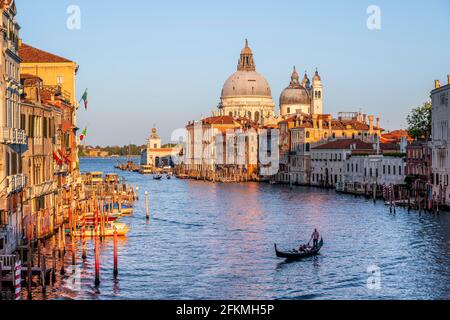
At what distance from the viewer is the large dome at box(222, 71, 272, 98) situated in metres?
126

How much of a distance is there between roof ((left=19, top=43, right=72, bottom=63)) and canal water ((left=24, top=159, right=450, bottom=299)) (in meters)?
7.15

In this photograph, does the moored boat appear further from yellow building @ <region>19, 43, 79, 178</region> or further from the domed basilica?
the domed basilica

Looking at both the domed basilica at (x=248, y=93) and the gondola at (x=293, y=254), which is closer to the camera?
the gondola at (x=293, y=254)

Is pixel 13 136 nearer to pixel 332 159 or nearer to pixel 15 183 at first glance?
pixel 15 183

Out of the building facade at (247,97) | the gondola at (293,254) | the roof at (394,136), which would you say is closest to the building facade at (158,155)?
the building facade at (247,97)

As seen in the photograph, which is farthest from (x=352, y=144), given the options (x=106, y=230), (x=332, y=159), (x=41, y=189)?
(x=41, y=189)

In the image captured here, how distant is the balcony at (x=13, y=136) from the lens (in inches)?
789

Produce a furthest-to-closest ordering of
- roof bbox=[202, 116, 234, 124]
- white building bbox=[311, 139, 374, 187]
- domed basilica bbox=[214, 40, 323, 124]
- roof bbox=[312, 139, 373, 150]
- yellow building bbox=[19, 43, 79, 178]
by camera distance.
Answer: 1. domed basilica bbox=[214, 40, 323, 124]
2. roof bbox=[202, 116, 234, 124]
3. roof bbox=[312, 139, 373, 150]
4. white building bbox=[311, 139, 374, 187]
5. yellow building bbox=[19, 43, 79, 178]

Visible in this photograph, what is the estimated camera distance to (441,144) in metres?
40.0

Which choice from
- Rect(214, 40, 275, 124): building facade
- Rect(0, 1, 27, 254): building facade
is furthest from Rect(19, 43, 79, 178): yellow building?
Rect(214, 40, 275, 124): building facade

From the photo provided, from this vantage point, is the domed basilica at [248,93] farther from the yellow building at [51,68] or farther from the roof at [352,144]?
the yellow building at [51,68]

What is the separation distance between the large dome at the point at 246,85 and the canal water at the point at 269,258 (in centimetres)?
8319

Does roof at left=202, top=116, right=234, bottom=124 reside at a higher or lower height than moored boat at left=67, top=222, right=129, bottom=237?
higher
